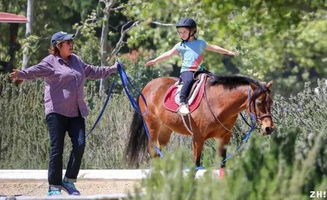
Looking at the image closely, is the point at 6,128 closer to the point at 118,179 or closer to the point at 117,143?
the point at 117,143

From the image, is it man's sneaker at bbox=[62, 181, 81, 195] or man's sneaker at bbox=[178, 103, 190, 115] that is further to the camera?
man's sneaker at bbox=[178, 103, 190, 115]

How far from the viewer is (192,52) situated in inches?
464

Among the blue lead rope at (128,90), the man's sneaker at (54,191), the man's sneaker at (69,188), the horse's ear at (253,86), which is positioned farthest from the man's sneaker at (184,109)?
the man's sneaker at (54,191)

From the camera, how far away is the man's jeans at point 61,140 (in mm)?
10062

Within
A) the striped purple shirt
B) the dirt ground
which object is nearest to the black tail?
the dirt ground

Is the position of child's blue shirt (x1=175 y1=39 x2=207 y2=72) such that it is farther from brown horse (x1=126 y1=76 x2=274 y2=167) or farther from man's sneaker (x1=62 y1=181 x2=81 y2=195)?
man's sneaker (x1=62 y1=181 x2=81 y2=195)

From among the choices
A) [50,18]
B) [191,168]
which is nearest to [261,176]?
[191,168]

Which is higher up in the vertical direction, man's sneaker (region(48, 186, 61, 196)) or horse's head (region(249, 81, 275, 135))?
horse's head (region(249, 81, 275, 135))

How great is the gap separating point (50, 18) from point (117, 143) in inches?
421

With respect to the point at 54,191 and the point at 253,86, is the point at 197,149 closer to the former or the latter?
the point at 253,86

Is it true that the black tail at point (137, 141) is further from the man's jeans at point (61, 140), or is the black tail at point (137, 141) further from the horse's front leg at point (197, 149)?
the man's jeans at point (61, 140)

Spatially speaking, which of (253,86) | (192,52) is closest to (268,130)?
(253,86)

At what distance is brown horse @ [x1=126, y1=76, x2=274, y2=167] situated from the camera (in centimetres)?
1136

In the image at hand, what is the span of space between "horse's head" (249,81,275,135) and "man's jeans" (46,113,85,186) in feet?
7.33
